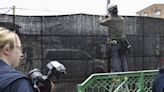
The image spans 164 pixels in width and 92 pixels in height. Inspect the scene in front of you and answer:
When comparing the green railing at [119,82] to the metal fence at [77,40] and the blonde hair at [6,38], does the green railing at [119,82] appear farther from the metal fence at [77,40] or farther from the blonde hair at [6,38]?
the blonde hair at [6,38]

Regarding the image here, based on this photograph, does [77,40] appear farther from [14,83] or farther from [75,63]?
[14,83]

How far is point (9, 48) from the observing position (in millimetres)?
2305

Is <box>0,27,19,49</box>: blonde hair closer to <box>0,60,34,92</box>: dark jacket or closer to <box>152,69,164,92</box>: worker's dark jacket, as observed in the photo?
<box>0,60,34,92</box>: dark jacket

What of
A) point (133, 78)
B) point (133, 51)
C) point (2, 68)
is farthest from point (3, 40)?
point (133, 51)

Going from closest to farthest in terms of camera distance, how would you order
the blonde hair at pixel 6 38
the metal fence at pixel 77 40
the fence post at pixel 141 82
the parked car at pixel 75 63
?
the blonde hair at pixel 6 38, the fence post at pixel 141 82, the metal fence at pixel 77 40, the parked car at pixel 75 63

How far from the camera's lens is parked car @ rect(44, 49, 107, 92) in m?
9.38

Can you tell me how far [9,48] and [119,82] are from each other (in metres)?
4.17

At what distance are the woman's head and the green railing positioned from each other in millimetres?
3542

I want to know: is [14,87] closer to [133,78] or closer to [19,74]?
[19,74]

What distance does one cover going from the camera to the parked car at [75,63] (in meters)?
9.38

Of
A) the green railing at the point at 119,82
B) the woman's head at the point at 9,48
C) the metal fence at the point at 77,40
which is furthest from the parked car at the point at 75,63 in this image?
the woman's head at the point at 9,48

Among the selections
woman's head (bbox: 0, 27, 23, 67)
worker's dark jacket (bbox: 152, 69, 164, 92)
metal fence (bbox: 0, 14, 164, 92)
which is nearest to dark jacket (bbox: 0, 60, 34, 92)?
woman's head (bbox: 0, 27, 23, 67)

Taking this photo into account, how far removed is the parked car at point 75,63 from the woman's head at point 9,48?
6940 millimetres

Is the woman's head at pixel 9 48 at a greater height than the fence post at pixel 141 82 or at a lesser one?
greater
